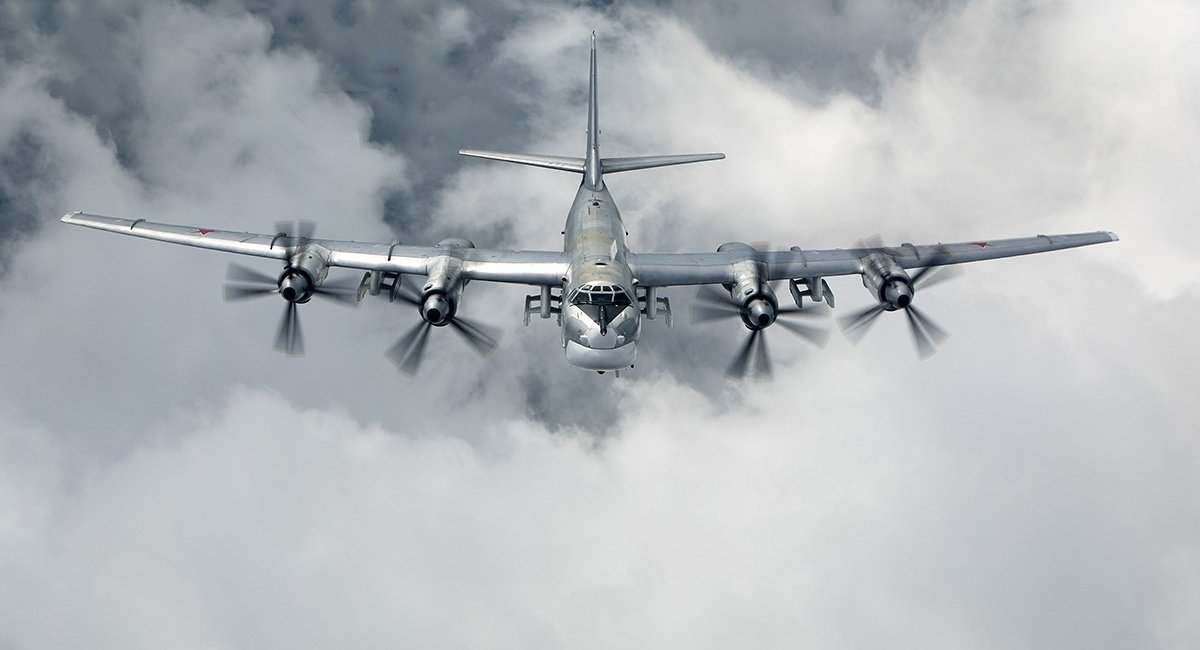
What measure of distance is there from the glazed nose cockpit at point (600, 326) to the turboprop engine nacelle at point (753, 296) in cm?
677

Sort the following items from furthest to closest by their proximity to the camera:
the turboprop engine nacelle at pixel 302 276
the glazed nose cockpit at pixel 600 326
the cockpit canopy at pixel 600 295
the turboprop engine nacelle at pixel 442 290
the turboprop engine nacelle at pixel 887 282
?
the turboprop engine nacelle at pixel 887 282 < the turboprop engine nacelle at pixel 302 276 < the turboprop engine nacelle at pixel 442 290 < the cockpit canopy at pixel 600 295 < the glazed nose cockpit at pixel 600 326

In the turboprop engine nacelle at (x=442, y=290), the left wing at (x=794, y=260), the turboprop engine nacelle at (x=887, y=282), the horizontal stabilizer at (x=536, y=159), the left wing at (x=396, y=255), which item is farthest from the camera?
the horizontal stabilizer at (x=536, y=159)

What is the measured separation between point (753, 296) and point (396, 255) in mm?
19262

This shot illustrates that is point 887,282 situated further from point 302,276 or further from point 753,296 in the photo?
point 302,276

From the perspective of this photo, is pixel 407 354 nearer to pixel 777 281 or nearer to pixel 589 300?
pixel 589 300

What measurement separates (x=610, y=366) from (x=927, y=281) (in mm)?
18399

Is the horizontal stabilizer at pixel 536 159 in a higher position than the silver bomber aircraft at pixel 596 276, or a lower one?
higher

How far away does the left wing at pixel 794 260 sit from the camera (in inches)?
1800

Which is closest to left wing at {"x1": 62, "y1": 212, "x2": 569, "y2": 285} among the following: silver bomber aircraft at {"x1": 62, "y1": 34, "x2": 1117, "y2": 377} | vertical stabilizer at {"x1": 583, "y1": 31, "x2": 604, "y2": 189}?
silver bomber aircraft at {"x1": 62, "y1": 34, "x2": 1117, "y2": 377}

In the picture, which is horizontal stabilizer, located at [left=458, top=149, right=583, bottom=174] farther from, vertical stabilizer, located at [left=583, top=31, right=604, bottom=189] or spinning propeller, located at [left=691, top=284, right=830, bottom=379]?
spinning propeller, located at [left=691, top=284, right=830, bottom=379]

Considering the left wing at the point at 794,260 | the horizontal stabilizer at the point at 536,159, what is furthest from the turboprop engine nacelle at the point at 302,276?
the left wing at the point at 794,260

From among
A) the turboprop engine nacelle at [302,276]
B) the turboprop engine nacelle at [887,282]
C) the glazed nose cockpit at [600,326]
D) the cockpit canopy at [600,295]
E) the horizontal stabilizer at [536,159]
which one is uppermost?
the horizontal stabilizer at [536,159]

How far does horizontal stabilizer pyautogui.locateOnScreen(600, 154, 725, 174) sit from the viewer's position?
53.8 m

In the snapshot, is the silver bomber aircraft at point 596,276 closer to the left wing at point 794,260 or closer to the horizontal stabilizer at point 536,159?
the left wing at point 794,260
